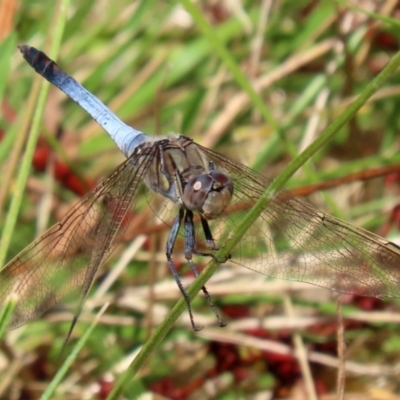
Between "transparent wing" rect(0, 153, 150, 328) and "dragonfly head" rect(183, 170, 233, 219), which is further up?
"dragonfly head" rect(183, 170, 233, 219)

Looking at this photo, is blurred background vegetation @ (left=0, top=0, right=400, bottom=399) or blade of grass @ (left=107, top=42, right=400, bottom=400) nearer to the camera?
blade of grass @ (left=107, top=42, right=400, bottom=400)

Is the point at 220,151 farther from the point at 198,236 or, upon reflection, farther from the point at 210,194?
the point at 210,194

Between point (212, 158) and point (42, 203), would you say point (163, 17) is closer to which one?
point (42, 203)

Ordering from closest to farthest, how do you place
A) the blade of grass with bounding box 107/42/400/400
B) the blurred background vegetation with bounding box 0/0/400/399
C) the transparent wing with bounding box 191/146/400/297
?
the blade of grass with bounding box 107/42/400/400 → the transparent wing with bounding box 191/146/400/297 → the blurred background vegetation with bounding box 0/0/400/399

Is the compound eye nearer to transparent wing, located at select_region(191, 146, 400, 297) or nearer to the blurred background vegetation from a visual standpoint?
transparent wing, located at select_region(191, 146, 400, 297)

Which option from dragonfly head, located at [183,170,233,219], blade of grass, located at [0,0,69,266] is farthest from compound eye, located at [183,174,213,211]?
blade of grass, located at [0,0,69,266]

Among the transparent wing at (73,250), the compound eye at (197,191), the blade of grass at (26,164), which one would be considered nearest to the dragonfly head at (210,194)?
the compound eye at (197,191)

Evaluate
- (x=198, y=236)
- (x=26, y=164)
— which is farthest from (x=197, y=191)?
(x=26, y=164)
